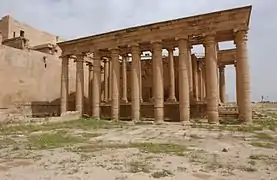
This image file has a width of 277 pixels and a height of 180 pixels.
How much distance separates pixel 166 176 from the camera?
6.71 meters

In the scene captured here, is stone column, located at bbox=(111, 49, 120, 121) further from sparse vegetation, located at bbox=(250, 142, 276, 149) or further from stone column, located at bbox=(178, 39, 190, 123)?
sparse vegetation, located at bbox=(250, 142, 276, 149)

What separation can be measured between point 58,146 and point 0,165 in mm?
3559

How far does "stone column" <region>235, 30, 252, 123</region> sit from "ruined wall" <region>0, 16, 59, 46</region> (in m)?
32.1

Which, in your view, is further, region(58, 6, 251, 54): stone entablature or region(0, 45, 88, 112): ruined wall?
region(0, 45, 88, 112): ruined wall

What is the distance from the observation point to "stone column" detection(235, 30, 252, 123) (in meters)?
21.0

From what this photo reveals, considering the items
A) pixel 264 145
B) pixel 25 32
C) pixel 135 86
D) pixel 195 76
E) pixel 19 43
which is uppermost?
pixel 25 32

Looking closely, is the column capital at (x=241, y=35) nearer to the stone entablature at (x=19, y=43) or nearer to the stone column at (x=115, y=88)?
the stone column at (x=115, y=88)

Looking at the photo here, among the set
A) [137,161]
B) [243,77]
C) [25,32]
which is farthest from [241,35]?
[25,32]

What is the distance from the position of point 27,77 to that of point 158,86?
54.9ft

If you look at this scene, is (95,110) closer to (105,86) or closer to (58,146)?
(105,86)

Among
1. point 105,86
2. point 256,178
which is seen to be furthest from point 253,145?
point 105,86

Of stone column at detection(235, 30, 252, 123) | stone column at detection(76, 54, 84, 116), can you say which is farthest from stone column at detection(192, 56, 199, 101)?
stone column at detection(76, 54, 84, 116)

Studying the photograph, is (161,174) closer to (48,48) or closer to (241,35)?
(241,35)

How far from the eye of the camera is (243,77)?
843 inches
